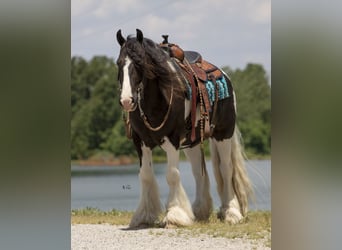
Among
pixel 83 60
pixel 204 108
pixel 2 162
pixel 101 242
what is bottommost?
pixel 101 242

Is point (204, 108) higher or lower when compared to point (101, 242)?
higher

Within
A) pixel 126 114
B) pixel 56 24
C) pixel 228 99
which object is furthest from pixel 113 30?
pixel 56 24

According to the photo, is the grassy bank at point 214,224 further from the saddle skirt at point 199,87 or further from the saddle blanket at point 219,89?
the saddle blanket at point 219,89

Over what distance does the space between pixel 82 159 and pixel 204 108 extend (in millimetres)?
2149

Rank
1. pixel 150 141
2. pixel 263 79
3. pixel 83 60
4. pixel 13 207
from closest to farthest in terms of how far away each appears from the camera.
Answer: pixel 13 207
pixel 150 141
pixel 263 79
pixel 83 60

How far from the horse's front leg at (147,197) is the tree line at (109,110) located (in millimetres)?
1198

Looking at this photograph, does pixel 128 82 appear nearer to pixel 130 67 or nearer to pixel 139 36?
pixel 130 67

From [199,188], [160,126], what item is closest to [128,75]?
[160,126]

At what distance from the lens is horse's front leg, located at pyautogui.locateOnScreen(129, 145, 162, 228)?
18.1ft

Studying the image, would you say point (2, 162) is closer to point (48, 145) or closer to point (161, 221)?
point (48, 145)

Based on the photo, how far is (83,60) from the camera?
23.5 ft

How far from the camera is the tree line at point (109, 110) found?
6324 millimetres

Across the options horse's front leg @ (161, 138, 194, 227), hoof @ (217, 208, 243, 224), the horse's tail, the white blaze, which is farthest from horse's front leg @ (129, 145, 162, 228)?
the horse's tail

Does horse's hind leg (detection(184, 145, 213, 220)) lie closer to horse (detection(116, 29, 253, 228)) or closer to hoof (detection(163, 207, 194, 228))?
horse (detection(116, 29, 253, 228))
